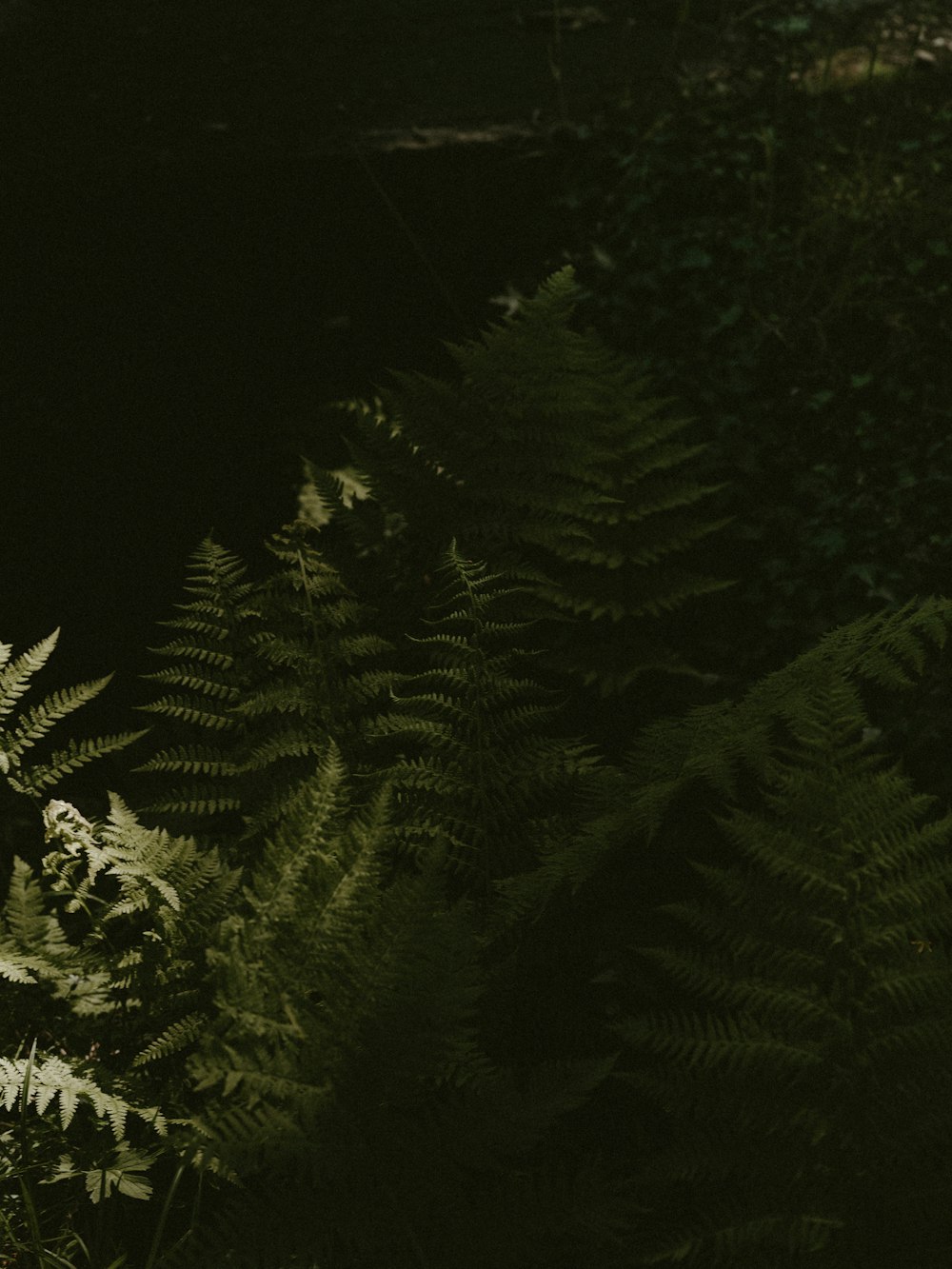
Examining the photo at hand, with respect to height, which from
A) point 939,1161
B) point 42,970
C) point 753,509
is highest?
point 753,509

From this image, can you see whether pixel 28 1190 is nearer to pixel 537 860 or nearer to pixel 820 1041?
pixel 537 860

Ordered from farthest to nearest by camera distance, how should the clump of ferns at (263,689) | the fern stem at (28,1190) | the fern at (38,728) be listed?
the clump of ferns at (263,689) < the fern at (38,728) < the fern stem at (28,1190)

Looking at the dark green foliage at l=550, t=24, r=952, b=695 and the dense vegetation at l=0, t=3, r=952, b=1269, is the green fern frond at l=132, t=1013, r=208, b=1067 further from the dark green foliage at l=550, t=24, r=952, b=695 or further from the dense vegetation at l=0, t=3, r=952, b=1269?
the dark green foliage at l=550, t=24, r=952, b=695

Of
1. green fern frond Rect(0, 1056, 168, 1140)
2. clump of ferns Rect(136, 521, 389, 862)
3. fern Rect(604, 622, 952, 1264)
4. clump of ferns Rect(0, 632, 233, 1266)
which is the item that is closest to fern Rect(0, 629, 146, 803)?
clump of ferns Rect(0, 632, 233, 1266)

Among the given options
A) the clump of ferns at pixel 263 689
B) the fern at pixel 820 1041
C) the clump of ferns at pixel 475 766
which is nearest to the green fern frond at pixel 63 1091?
the clump of ferns at pixel 263 689

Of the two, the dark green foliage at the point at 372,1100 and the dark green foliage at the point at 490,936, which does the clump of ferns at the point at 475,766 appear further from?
the dark green foliage at the point at 372,1100

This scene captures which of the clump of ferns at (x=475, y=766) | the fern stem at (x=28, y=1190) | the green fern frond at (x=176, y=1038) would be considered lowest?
the fern stem at (x=28, y=1190)

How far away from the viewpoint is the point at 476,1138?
139 centimetres

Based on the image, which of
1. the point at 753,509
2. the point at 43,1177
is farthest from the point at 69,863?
the point at 753,509

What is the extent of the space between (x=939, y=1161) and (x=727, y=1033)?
1.04 ft

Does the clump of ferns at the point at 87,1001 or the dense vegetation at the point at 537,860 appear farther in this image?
the clump of ferns at the point at 87,1001

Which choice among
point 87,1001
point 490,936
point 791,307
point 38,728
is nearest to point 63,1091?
point 87,1001

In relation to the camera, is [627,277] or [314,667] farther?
[627,277]

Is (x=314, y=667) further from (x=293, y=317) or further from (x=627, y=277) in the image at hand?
(x=627, y=277)
